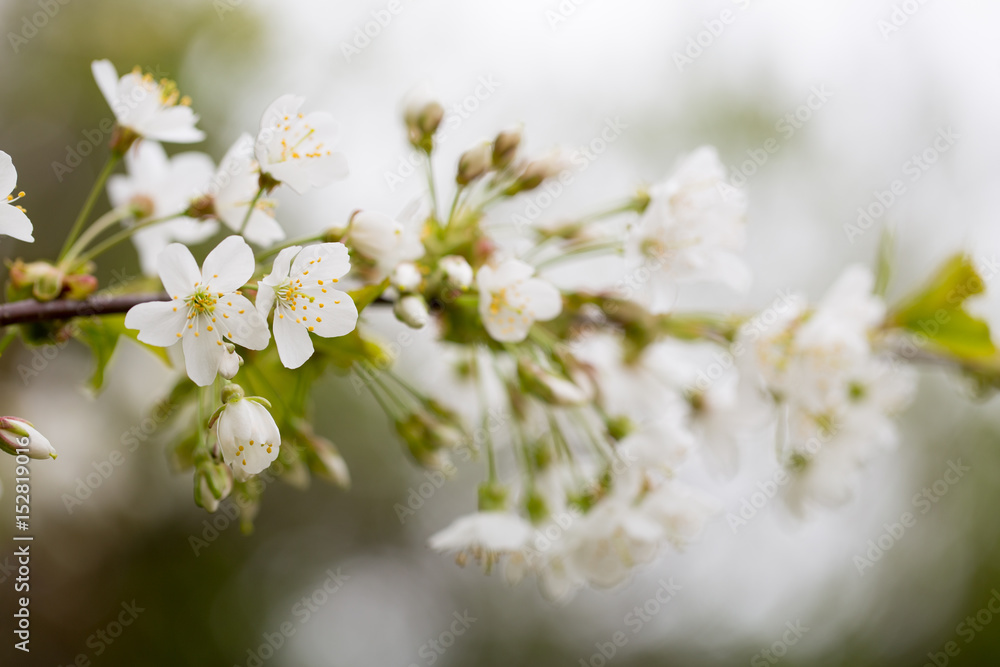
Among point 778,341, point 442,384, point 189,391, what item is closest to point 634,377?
point 778,341

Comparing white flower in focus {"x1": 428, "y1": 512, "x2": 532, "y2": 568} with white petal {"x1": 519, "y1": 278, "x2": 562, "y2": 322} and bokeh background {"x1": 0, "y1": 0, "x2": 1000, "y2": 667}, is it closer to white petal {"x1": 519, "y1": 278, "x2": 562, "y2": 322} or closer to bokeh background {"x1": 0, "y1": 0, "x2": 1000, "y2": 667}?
white petal {"x1": 519, "y1": 278, "x2": 562, "y2": 322}

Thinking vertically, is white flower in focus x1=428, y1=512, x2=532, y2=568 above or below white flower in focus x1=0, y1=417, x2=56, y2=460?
below

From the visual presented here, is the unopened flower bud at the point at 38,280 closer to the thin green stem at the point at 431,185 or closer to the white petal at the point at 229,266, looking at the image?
the white petal at the point at 229,266

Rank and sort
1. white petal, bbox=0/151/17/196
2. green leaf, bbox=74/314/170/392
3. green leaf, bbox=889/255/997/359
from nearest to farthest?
white petal, bbox=0/151/17/196 → green leaf, bbox=74/314/170/392 → green leaf, bbox=889/255/997/359

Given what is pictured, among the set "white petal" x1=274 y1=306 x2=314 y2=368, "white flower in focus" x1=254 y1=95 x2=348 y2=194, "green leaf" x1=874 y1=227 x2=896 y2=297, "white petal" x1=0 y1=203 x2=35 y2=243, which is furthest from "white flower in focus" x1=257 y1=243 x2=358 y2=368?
"green leaf" x1=874 y1=227 x2=896 y2=297

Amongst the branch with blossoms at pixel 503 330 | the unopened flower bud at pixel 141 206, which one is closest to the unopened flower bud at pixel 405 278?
the branch with blossoms at pixel 503 330

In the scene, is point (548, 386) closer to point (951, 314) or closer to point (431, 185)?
point (431, 185)
